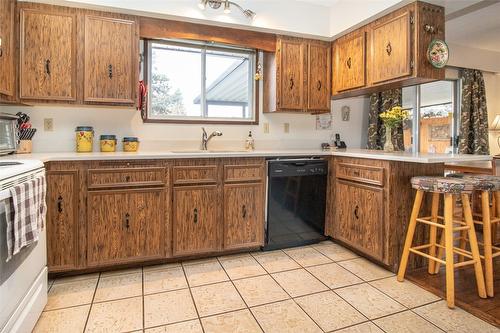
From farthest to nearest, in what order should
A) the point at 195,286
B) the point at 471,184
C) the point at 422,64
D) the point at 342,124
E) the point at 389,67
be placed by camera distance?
the point at 342,124 < the point at 389,67 < the point at 422,64 < the point at 195,286 < the point at 471,184

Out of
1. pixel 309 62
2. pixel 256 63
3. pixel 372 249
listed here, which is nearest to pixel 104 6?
pixel 256 63

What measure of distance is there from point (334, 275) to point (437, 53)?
1.98 metres

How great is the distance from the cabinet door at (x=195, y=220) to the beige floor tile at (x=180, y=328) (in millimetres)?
841

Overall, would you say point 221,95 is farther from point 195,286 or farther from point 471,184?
point 471,184

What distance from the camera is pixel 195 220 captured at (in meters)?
2.58

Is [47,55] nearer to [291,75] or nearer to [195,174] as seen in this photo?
[195,174]

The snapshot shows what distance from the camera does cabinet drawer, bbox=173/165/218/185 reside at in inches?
98.6

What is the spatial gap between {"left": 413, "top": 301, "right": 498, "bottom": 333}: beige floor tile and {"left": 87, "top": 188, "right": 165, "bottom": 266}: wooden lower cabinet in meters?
1.91

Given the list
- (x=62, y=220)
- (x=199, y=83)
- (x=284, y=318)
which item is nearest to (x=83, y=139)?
(x=62, y=220)

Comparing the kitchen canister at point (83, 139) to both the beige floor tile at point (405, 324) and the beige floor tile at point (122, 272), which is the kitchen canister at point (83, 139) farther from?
the beige floor tile at point (405, 324)

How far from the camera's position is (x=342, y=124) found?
12.5 ft

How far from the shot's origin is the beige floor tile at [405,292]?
2.00 metres

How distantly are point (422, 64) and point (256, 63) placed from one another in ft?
5.31

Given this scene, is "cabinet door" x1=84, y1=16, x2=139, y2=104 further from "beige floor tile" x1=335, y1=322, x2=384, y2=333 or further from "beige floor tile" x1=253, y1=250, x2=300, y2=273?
"beige floor tile" x1=335, y1=322, x2=384, y2=333
